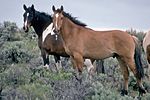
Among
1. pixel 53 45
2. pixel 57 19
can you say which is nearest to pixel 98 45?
pixel 57 19

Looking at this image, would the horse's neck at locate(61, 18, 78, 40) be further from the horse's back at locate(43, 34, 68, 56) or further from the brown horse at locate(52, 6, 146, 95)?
the horse's back at locate(43, 34, 68, 56)

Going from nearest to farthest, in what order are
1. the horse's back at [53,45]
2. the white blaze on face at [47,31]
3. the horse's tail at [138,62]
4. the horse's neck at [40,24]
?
the horse's tail at [138,62], the horse's back at [53,45], the white blaze on face at [47,31], the horse's neck at [40,24]

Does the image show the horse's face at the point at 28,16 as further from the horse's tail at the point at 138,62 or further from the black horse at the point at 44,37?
the horse's tail at the point at 138,62

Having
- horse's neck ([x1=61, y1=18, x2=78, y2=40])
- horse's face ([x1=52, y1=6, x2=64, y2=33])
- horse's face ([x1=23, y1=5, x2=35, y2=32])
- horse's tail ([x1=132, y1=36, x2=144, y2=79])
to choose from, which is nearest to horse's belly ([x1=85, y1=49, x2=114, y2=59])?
horse's tail ([x1=132, y1=36, x2=144, y2=79])

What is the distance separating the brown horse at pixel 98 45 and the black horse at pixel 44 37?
170 cm

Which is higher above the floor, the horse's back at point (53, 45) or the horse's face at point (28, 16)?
the horse's face at point (28, 16)

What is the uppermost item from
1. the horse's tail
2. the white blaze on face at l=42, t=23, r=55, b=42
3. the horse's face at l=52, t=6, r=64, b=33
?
the horse's face at l=52, t=6, r=64, b=33

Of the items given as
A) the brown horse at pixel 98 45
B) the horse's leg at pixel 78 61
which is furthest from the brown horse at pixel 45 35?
the horse's leg at pixel 78 61

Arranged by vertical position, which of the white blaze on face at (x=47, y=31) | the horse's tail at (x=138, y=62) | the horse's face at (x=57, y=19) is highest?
the horse's face at (x=57, y=19)

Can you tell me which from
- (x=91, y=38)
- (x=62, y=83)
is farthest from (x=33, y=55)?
(x=62, y=83)

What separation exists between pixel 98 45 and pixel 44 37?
108 inches

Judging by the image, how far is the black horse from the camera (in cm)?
1286

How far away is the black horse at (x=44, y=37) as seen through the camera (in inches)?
506

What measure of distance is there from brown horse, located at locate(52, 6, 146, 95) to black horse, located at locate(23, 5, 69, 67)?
5.59 ft
